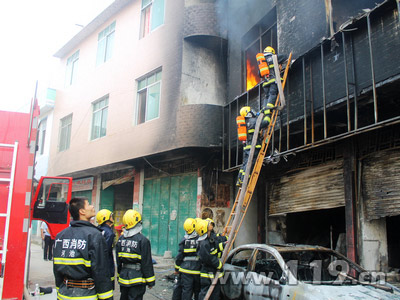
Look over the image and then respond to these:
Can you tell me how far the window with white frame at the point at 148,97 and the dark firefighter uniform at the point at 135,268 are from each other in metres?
7.25

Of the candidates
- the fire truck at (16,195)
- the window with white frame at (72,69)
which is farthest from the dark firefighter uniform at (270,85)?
the window with white frame at (72,69)

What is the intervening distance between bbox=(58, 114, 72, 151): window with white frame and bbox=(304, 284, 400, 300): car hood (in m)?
15.4

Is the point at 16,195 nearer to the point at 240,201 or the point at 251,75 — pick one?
the point at 240,201

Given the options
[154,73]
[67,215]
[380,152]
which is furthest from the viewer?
[154,73]

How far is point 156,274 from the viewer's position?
9867 mm

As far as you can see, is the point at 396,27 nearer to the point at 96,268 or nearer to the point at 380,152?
the point at 380,152

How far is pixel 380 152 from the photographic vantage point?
6.47 meters

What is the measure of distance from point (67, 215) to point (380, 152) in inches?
222

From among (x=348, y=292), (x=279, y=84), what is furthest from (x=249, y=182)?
(x=348, y=292)

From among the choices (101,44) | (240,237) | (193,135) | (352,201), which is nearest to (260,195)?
(240,237)

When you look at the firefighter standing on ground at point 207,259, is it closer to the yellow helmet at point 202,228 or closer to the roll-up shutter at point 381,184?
the yellow helmet at point 202,228

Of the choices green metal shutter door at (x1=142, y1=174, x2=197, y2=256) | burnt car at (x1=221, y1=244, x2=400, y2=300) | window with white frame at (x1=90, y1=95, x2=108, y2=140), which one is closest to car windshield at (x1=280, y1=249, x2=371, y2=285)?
burnt car at (x1=221, y1=244, x2=400, y2=300)

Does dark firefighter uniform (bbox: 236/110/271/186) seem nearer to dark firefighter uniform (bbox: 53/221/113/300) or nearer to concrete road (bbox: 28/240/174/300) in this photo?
concrete road (bbox: 28/240/174/300)

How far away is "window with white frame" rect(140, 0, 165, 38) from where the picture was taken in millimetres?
12570
